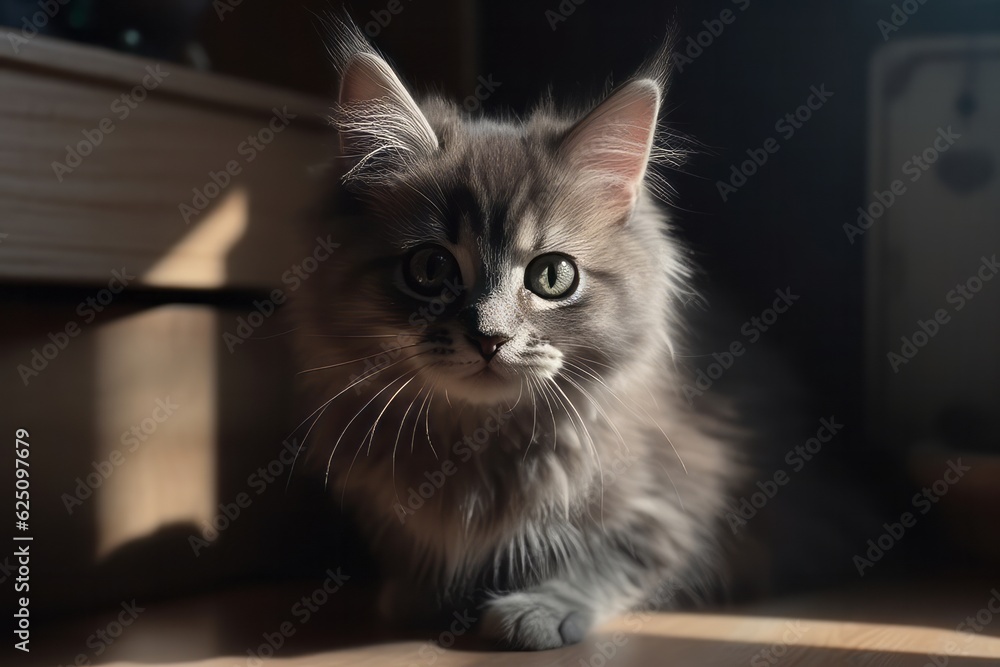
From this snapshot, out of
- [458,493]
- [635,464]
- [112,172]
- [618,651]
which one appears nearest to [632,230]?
[635,464]

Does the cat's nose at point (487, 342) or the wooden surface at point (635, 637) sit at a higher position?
the cat's nose at point (487, 342)

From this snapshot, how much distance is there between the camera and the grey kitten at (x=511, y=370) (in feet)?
4.30

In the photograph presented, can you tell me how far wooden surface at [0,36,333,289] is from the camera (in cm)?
136

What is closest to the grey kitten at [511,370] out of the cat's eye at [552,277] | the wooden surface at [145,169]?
the cat's eye at [552,277]

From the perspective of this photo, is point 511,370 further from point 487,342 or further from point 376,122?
point 376,122

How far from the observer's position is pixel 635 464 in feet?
4.83

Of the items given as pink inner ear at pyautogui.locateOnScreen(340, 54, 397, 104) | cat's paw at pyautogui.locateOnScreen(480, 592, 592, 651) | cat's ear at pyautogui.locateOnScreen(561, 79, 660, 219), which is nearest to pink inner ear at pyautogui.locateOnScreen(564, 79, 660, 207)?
cat's ear at pyautogui.locateOnScreen(561, 79, 660, 219)

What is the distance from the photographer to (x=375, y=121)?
4.56ft

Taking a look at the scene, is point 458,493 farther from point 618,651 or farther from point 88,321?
point 88,321

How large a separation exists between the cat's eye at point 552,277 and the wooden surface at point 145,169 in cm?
42

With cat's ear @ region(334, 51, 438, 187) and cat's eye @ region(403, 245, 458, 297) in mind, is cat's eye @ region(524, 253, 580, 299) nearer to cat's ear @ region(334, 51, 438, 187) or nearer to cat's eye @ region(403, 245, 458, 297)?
cat's eye @ region(403, 245, 458, 297)

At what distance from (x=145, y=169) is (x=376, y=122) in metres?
0.46

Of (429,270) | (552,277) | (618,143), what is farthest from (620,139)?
(429,270)

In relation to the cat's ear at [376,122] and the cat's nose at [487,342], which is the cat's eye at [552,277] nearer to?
the cat's nose at [487,342]
